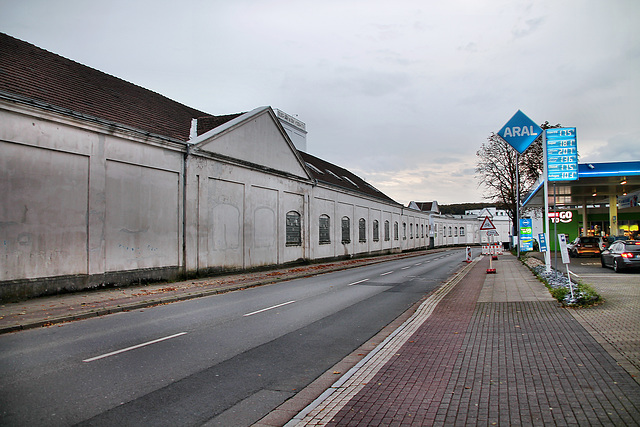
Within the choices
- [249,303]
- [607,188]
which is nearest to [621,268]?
[607,188]

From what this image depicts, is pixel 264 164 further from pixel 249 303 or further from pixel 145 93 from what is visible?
pixel 249 303

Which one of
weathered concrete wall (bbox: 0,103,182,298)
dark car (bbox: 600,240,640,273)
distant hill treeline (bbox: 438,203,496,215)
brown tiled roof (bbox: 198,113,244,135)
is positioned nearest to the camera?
weathered concrete wall (bbox: 0,103,182,298)

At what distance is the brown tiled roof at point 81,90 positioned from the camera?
13539 millimetres

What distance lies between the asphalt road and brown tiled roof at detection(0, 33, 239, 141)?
26.3 ft

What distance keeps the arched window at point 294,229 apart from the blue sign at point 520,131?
547 inches

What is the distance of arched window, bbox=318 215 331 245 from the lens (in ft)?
103

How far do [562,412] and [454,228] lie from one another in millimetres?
85593

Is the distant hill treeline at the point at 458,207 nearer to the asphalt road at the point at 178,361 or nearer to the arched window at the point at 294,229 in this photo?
the arched window at the point at 294,229

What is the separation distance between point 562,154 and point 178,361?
15.6 meters

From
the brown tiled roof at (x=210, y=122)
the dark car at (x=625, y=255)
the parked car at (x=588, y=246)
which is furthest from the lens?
the parked car at (x=588, y=246)

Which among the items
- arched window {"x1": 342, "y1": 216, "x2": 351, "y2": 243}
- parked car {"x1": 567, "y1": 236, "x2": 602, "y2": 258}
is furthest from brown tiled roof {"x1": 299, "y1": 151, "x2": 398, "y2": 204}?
parked car {"x1": 567, "y1": 236, "x2": 602, "y2": 258}

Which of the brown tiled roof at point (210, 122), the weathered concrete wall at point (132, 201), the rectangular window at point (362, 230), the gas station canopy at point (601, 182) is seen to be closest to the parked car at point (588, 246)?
the gas station canopy at point (601, 182)

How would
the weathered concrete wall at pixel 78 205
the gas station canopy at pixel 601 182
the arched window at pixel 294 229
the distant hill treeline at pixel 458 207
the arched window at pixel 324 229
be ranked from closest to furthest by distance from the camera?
the weathered concrete wall at pixel 78 205 → the gas station canopy at pixel 601 182 → the arched window at pixel 294 229 → the arched window at pixel 324 229 → the distant hill treeline at pixel 458 207

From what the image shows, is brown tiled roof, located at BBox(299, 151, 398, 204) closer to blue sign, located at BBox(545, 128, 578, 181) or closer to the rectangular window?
the rectangular window
